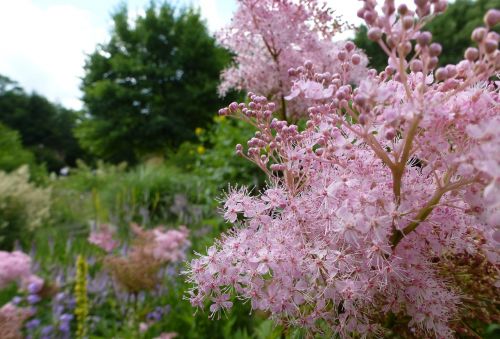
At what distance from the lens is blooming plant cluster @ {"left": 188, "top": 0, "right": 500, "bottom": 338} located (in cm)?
65

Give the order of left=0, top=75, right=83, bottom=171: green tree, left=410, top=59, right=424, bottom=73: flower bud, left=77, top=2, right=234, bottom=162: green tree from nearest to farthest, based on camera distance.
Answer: left=410, top=59, right=424, bottom=73: flower bud → left=77, top=2, right=234, bottom=162: green tree → left=0, top=75, right=83, bottom=171: green tree

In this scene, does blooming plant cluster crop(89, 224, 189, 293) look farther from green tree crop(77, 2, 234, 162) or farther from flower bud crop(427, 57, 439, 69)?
green tree crop(77, 2, 234, 162)

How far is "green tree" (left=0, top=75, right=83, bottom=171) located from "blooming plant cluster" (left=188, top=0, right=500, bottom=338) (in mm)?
29174

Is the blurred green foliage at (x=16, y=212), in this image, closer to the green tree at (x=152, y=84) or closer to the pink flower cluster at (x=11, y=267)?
the pink flower cluster at (x=11, y=267)

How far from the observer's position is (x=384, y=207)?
2.29 ft

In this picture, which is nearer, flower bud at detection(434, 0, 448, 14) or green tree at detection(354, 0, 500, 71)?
flower bud at detection(434, 0, 448, 14)

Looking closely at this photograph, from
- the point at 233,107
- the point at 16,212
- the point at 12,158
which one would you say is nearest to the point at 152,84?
the point at 12,158

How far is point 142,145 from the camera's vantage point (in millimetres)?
18562

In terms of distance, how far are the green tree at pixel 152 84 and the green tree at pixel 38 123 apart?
1001 cm

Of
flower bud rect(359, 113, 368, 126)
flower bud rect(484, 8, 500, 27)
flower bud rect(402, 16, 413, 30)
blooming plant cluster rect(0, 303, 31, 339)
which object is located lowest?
blooming plant cluster rect(0, 303, 31, 339)

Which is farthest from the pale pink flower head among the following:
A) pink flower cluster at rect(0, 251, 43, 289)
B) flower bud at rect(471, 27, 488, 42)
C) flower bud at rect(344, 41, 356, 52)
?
flower bud at rect(471, 27, 488, 42)

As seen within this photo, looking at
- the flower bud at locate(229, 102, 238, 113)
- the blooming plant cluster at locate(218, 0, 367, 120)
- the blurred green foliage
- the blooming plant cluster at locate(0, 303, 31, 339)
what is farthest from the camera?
the blurred green foliage

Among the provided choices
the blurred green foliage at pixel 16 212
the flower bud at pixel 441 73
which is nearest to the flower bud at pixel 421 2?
the flower bud at pixel 441 73

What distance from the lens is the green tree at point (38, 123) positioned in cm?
2803
